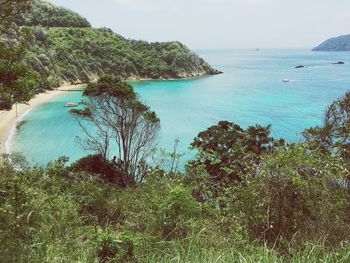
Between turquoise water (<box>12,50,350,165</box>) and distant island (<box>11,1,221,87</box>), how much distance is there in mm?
6491

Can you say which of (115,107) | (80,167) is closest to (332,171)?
(80,167)

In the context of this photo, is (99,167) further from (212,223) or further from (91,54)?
(91,54)

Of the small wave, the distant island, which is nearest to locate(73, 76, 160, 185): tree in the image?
the small wave

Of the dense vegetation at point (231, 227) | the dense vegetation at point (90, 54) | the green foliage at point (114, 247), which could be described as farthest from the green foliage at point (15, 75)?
the dense vegetation at point (90, 54)

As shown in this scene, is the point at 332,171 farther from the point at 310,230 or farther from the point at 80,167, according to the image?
the point at 80,167

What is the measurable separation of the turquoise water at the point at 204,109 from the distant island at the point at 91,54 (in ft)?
21.3

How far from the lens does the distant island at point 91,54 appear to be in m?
67.6

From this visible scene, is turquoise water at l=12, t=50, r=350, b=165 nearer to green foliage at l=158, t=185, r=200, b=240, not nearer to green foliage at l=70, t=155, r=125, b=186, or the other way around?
green foliage at l=70, t=155, r=125, b=186

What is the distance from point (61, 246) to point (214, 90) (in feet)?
211

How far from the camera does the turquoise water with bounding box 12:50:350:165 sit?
32.4m

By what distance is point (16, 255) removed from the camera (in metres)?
3.59

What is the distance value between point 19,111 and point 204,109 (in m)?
21.2

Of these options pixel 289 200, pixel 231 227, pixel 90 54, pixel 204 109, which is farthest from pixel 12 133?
pixel 90 54

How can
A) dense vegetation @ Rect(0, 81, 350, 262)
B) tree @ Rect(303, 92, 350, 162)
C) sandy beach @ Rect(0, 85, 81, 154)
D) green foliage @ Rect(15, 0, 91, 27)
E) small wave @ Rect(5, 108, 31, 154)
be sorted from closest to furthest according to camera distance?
dense vegetation @ Rect(0, 81, 350, 262)
tree @ Rect(303, 92, 350, 162)
small wave @ Rect(5, 108, 31, 154)
sandy beach @ Rect(0, 85, 81, 154)
green foliage @ Rect(15, 0, 91, 27)
